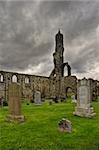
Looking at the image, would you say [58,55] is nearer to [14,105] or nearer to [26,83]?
[26,83]

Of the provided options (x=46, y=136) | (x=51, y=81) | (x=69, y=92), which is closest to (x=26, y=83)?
(x=51, y=81)

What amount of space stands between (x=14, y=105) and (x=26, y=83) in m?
28.2

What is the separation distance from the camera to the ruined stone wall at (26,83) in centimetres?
3766

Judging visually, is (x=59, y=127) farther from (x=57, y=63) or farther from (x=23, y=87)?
(x=57, y=63)

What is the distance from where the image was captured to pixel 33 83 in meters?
41.5

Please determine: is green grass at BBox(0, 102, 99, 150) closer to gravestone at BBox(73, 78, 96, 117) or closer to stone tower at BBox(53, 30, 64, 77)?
gravestone at BBox(73, 78, 96, 117)

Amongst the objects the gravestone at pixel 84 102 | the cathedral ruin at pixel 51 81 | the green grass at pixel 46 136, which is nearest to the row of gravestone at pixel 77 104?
the gravestone at pixel 84 102

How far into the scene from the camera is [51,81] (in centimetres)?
4519

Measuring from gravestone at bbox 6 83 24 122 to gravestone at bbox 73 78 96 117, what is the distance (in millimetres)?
3848

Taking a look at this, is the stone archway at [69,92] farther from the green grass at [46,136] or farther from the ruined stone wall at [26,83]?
the green grass at [46,136]

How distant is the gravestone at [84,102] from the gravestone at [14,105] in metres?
3.85

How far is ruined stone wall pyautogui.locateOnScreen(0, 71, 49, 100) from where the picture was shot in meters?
37.7

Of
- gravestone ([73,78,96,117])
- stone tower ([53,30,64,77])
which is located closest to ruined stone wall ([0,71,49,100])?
stone tower ([53,30,64,77])

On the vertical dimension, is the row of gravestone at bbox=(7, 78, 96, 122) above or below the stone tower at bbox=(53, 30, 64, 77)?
below
